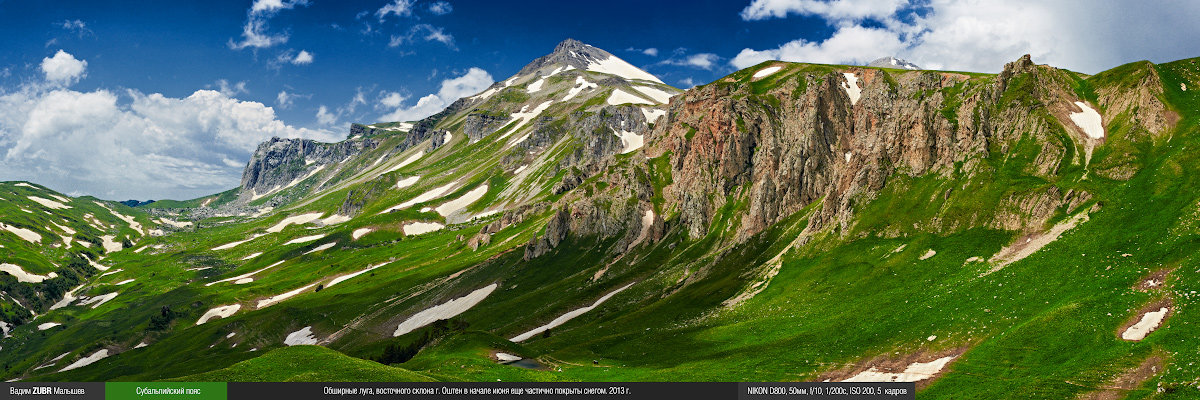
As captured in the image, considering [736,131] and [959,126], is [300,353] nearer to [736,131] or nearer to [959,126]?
[959,126]

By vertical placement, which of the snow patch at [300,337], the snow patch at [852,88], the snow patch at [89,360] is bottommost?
the snow patch at [89,360]

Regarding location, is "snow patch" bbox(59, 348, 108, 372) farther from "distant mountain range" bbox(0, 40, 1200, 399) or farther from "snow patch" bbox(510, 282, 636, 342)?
"snow patch" bbox(510, 282, 636, 342)

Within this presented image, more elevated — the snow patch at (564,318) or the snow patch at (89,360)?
the snow patch at (564,318)

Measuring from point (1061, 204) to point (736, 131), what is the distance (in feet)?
361

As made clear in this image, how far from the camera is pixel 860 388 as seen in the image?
2009 inches

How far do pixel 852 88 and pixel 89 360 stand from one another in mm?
242916

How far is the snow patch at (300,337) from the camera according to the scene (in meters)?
185

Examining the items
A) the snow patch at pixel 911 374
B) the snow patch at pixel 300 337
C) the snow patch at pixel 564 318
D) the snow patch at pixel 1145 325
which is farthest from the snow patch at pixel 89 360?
the snow patch at pixel 1145 325

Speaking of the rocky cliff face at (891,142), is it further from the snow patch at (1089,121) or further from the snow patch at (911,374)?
the snow patch at (911,374)

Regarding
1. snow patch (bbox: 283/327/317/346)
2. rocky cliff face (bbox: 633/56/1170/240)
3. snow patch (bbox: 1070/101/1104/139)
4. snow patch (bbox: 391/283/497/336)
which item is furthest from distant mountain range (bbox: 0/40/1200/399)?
snow patch (bbox: 283/327/317/346)

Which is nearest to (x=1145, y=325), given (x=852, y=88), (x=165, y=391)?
(x=165, y=391)

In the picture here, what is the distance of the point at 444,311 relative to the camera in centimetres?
18488

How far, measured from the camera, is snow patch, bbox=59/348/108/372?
189250mm

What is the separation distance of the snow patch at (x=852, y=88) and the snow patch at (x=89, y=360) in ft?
776
